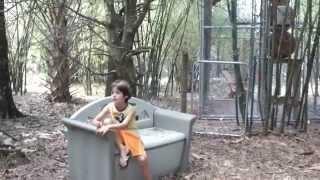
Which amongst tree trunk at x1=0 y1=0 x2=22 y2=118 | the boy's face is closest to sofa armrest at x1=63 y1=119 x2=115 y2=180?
the boy's face

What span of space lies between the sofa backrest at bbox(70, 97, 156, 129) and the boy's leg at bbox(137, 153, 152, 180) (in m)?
0.61

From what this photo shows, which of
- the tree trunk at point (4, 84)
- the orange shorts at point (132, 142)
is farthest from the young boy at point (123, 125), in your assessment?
the tree trunk at point (4, 84)

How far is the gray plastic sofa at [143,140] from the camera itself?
12.1 ft

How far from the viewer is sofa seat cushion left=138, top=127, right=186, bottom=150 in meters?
4.00

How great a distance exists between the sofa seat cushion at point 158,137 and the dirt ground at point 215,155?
32cm

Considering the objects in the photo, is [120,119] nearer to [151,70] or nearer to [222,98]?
[222,98]

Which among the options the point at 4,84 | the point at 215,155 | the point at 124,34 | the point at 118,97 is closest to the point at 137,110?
the point at 118,97

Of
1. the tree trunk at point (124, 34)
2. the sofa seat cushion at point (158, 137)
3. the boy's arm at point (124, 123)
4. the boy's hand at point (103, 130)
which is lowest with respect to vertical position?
the sofa seat cushion at point (158, 137)

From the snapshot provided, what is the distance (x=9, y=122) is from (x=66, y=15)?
6.37 feet

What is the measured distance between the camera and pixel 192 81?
24.2 feet

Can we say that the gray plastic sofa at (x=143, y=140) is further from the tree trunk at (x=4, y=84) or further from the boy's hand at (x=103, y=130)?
the tree trunk at (x=4, y=84)

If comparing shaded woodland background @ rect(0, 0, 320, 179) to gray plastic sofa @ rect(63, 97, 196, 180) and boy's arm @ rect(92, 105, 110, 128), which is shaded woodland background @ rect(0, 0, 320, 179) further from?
boy's arm @ rect(92, 105, 110, 128)

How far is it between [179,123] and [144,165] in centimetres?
70

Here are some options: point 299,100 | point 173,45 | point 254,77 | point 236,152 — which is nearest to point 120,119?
point 236,152
